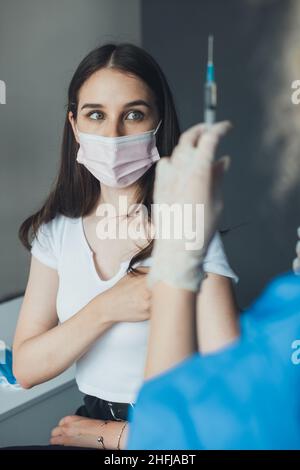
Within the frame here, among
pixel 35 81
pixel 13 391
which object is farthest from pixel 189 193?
pixel 13 391

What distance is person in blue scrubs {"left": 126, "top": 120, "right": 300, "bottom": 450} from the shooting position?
1178 mm

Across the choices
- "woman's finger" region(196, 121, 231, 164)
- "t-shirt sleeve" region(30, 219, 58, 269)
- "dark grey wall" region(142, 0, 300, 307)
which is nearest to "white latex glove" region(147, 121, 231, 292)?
"woman's finger" region(196, 121, 231, 164)

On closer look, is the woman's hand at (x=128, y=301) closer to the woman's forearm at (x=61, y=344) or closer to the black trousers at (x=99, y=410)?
the woman's forearm at (x=61, y=344)

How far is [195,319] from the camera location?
119cm

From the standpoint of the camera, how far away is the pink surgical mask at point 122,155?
4.22 ft

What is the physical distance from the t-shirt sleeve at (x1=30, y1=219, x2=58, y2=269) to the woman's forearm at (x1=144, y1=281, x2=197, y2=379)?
0.86 ft

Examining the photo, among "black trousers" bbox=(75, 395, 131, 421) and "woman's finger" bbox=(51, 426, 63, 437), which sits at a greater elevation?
"black trousers" bbox=(75, 395, 131, 421)

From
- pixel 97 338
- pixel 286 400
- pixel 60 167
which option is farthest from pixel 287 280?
pixel 60 167

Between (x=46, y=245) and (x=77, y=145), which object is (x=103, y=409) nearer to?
(x=46, y=245)

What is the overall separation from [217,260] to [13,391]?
19.6 inches

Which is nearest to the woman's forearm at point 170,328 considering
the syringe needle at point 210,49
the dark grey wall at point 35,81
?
the dark grey wall at point 35,81

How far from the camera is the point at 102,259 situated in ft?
4.42

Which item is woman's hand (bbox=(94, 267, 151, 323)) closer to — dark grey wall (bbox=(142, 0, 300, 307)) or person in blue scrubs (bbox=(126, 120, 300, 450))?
person in blue scrubs (bbox=(126, 120, 300, 450))

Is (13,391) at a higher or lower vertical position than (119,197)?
lower
